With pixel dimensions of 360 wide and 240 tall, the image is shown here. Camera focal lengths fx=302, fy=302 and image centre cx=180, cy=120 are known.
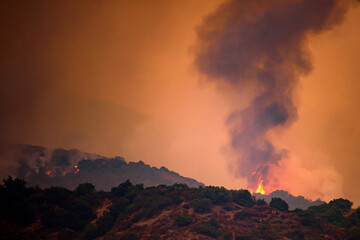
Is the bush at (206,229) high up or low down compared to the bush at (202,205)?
down

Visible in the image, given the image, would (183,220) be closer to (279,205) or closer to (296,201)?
(279,205)

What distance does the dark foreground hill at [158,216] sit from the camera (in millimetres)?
44875

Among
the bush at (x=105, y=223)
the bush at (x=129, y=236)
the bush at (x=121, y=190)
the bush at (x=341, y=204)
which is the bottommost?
the bush at (x=129, y=236)

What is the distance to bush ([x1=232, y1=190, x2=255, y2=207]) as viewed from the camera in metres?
58.8

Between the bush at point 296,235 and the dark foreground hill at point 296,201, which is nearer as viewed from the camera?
the bush at point 296,235

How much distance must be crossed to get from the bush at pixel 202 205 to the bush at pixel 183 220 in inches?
152

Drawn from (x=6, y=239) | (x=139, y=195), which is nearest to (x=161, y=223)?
(x=139, y=195)

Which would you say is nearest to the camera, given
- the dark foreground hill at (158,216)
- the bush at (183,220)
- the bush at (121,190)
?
the dark foreground hill at (158,216)

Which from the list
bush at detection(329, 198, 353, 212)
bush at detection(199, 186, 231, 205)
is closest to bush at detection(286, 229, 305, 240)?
bush at detection(199, 186, 231, 205)

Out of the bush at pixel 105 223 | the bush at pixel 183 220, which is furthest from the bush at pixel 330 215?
the bush at pixel 105 223

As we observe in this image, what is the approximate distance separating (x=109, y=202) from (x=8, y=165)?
157923mm

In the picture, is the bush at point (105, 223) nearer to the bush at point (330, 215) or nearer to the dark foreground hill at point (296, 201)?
the bush at point (330, 215)

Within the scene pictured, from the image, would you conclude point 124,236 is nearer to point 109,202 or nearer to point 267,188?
point 109,202

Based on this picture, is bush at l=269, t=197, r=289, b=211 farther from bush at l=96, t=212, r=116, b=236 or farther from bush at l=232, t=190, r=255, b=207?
bush at l=96, t=212, r=116, b=236
